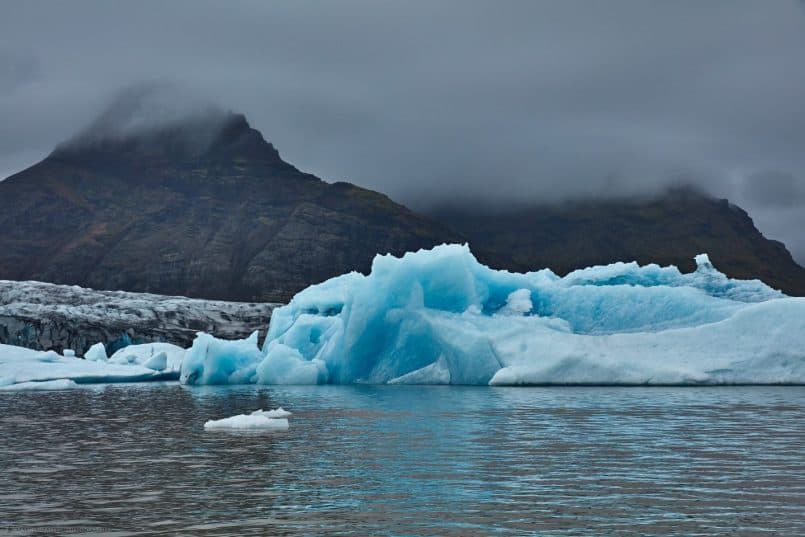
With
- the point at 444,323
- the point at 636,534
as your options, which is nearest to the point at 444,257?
the point at 444,323

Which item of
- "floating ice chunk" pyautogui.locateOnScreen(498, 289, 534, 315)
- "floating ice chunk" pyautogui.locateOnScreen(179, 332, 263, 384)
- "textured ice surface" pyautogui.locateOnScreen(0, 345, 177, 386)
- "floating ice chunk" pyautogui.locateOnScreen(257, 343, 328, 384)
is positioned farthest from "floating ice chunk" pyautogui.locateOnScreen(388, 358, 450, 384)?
"textured ice surface" pyautogui.locateOnScreen(0, 345, 177, 386)

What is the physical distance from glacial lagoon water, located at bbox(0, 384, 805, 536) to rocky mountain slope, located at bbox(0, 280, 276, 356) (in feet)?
117

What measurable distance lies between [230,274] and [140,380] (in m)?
112

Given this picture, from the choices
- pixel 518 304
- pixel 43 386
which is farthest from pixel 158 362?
pixel 518 304

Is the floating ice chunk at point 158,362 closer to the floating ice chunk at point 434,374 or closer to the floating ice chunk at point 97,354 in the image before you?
the floating ice chunk at point 97,354

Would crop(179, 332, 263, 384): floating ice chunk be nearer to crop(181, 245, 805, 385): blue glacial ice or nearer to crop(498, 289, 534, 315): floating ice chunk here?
crop(181, 245, 805, 385): blue glacial ice

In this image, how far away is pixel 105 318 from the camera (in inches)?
2329

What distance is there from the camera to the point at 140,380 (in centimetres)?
4559

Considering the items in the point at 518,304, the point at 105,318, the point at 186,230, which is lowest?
the point at 105,318

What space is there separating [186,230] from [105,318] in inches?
4566

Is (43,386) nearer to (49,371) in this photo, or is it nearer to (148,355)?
(49,371)

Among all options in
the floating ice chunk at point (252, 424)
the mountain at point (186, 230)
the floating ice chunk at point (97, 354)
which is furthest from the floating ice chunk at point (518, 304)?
the mountain at point (186, 230)

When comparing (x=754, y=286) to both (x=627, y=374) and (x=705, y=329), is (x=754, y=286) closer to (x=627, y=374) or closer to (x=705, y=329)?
(x=705, y=329)

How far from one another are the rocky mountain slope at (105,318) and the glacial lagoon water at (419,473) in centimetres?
3561
